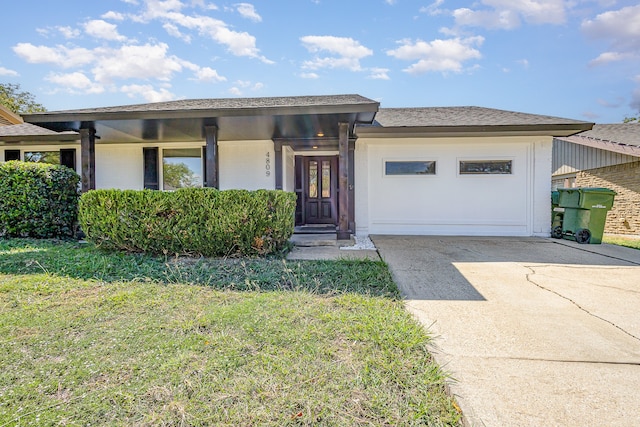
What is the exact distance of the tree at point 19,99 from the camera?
70.2 feet

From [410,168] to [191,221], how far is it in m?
5.35

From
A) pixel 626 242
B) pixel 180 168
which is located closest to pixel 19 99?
pixel 180 168

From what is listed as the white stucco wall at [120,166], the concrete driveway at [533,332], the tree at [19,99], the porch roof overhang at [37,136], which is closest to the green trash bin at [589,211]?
the concrete driveway at [533,332]

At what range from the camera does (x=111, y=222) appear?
4.84m

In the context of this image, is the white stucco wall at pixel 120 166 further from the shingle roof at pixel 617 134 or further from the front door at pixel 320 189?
the shingle roof at pixel 617 134

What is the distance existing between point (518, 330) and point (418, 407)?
1.43m

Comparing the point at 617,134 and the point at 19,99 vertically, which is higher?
the point at 19,99

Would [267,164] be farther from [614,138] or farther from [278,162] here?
[614,138]

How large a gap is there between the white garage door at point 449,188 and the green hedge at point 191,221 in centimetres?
370

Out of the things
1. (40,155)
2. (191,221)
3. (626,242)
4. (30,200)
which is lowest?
(626,242)

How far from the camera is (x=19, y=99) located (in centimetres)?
2211

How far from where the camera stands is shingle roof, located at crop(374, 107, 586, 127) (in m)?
6.96

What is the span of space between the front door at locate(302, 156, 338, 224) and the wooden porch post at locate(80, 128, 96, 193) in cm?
498

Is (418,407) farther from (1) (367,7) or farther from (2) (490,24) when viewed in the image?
(2) (490,24)
